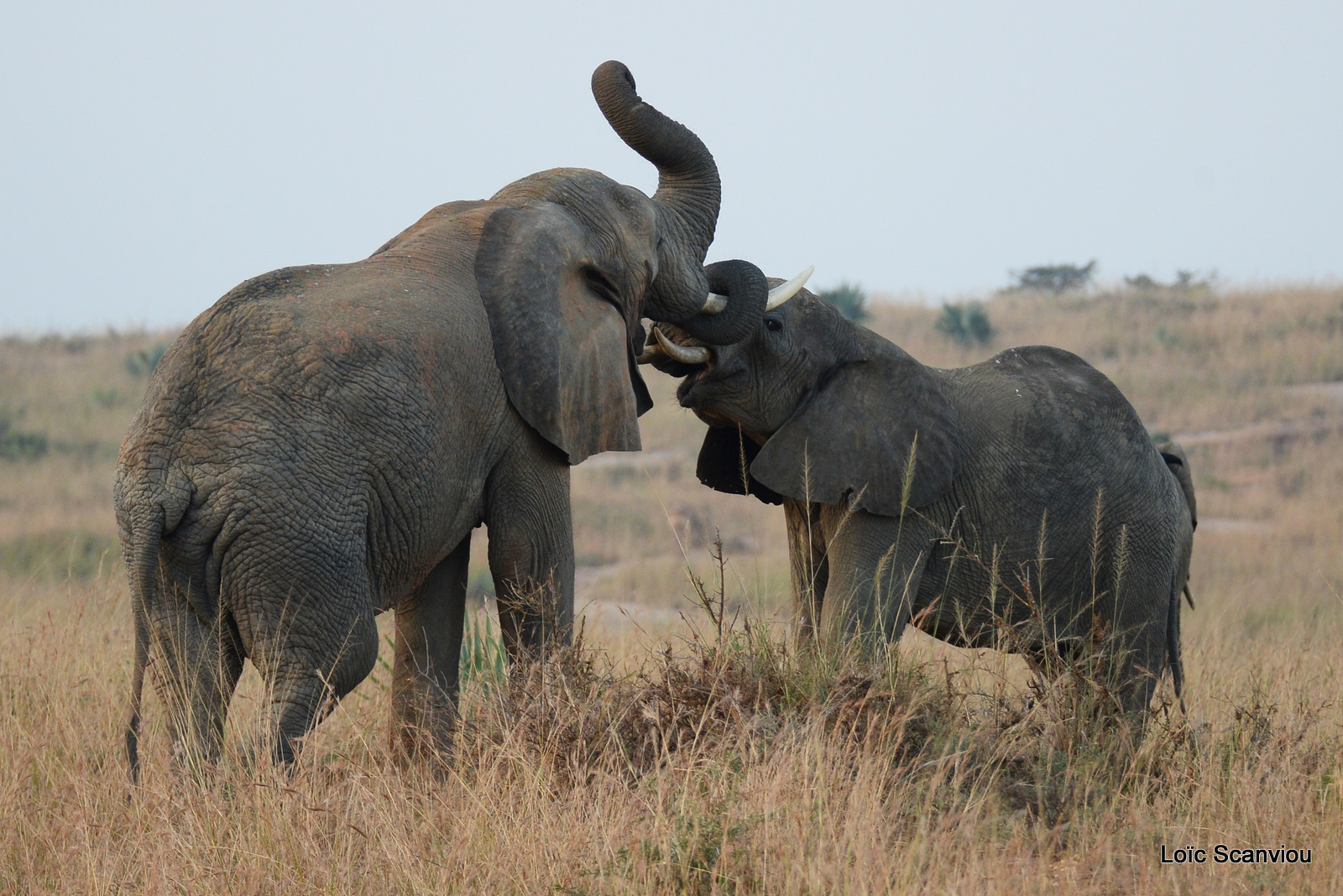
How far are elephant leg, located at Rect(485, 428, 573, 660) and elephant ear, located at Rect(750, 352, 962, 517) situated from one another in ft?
3.81

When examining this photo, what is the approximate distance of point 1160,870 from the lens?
3885mm

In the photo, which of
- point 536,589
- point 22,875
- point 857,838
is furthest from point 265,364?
point 857,838

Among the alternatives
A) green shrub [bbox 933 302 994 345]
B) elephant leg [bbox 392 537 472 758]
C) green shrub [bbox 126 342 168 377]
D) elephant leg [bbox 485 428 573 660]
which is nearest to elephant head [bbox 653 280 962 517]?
elephant leg [bbox 485 428 573 660]

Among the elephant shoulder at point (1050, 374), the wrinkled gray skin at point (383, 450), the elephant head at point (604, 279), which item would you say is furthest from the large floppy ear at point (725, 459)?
the elephant shoulder at point (1050, 374)

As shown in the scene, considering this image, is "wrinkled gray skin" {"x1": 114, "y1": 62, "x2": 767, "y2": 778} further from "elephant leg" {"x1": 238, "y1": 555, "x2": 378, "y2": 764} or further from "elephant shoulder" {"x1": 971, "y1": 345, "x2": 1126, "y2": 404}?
"elephant shoulder" {"x1": 971, "y1": 345, "x2": 1126, "y2": 404}

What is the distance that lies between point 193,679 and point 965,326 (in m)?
24.1

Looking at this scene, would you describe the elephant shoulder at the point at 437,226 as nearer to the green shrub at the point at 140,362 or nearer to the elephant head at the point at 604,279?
the elephant head at the point at 604,279

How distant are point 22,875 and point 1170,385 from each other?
21.4 meters

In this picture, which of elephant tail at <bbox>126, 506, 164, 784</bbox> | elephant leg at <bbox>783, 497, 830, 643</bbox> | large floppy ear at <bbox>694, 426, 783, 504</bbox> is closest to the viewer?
elephant tail at <bbox>126, 506, 164, 784</bbox>

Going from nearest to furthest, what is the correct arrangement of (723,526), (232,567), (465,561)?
(232,567) → (465,561) → (723,526)

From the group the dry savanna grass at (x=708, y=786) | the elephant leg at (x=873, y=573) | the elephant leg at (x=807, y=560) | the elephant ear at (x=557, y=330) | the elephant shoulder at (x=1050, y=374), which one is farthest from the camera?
the elephant shoulder at (x=1050, y=374)

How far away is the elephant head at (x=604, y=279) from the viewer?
197 inches

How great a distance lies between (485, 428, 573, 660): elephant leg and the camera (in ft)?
16.6

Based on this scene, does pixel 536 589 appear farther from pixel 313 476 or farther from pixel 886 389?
pixel 886 389
